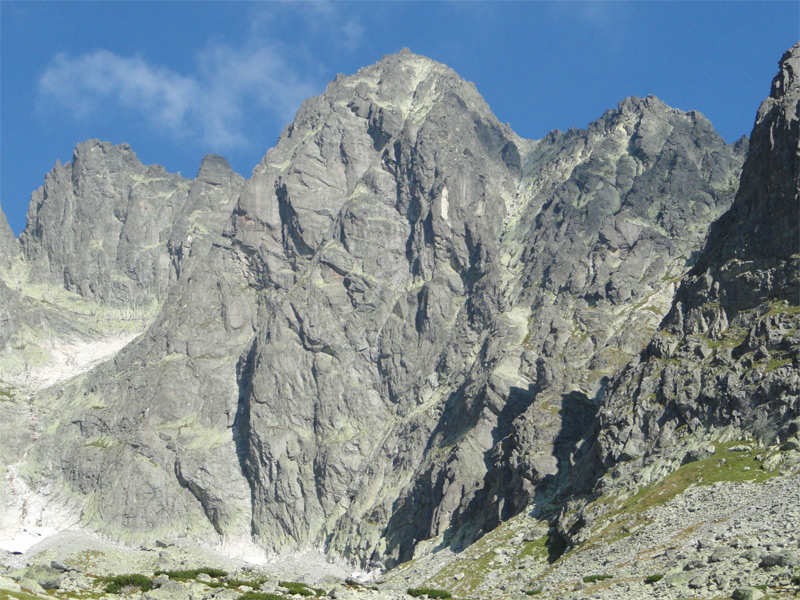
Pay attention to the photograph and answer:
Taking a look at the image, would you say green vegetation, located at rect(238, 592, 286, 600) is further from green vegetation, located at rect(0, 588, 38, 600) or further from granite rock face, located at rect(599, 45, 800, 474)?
granite rock face, located at rect(599, 45, 800, 474)

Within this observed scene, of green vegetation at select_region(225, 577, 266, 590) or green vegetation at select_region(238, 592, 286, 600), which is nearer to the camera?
green vegetation at select_region(238, 592, 286, 600)

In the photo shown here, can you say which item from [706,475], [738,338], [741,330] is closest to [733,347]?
[738,338]

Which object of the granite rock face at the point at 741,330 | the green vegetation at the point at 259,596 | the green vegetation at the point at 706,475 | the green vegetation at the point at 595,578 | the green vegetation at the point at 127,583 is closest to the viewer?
the green vegetation at the point at 259,596

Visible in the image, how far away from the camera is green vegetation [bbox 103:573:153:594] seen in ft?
193

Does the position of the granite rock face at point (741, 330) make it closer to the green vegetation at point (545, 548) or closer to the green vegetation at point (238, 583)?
the green vegetation at point (545, 548)

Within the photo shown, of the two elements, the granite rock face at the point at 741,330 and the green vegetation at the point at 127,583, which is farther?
the granite rock face at the point at 741,330

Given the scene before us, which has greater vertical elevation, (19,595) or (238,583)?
(238,583)

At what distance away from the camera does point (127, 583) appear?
61250 millimetres

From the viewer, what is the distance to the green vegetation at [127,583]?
58841mm

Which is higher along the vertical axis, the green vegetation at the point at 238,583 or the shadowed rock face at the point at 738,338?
the shadowed rock face at the point at 738,338

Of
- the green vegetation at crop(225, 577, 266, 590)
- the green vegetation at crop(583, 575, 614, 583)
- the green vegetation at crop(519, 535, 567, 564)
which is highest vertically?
the green vegetation at crop(519, 535, 567, 564)

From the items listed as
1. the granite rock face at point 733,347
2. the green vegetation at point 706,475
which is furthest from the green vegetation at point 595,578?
the granite rock face at point 733,347

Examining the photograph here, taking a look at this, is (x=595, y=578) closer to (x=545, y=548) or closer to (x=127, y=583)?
(x=127, y=583)

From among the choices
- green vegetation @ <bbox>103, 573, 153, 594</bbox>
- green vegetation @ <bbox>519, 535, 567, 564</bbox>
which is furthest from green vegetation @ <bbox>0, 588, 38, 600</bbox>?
green vegetation @ <bbox>519, 535, 567, 564</bbox>
